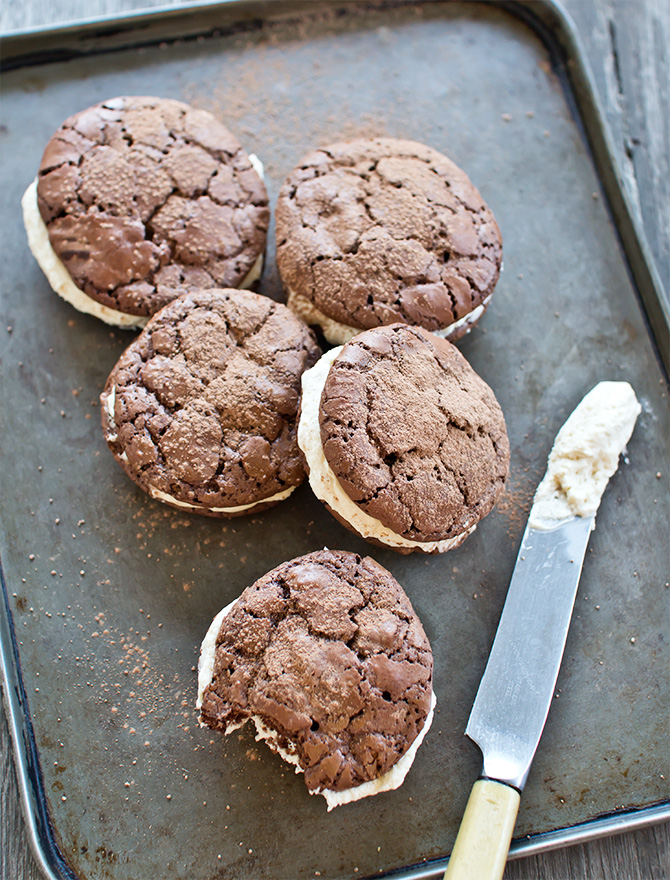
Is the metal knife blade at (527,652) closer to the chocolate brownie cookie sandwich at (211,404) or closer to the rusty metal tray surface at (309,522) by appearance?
the rusty metal tray surface at (309,522)

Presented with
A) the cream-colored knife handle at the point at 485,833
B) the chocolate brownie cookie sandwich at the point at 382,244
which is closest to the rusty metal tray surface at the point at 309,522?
the cream-colored knife handle at the point at 485,833

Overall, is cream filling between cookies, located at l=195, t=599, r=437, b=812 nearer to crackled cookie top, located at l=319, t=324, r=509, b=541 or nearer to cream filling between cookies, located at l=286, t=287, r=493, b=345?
crackled cookie top, located at l=319, t=324, r=509, b=541

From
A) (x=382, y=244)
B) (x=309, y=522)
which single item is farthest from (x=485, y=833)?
(x=382, y=244)

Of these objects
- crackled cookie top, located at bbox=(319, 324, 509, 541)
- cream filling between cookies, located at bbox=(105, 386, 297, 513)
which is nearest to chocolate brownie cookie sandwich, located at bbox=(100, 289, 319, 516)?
cream filling between cookies, located at bbox=(105, 386, 297, 513)

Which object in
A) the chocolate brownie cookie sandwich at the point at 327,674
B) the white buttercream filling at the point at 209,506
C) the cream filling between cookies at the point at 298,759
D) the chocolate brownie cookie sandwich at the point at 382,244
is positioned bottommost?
the cream filling between cookies at the point at 298,759

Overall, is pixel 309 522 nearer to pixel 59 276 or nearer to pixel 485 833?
pixel 485 833
